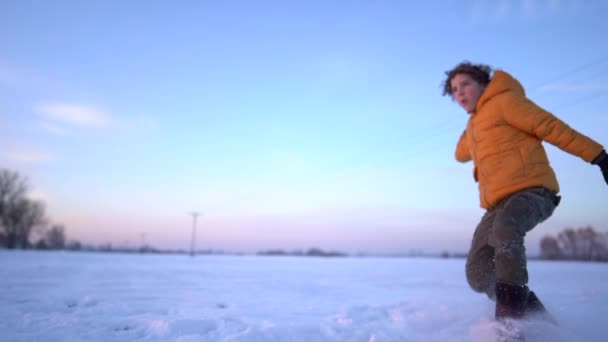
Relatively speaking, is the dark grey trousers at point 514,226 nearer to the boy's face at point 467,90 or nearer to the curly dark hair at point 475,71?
the boy's face at point 467,90

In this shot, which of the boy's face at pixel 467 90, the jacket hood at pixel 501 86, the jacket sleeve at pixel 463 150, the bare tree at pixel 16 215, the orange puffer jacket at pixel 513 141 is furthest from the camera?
the bare tree at pixel 16 215

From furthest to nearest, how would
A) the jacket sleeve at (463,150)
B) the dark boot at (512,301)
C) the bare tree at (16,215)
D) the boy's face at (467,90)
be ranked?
the bare tree at (16,215) < the jacket sleeve at (463,150) < the boy's face at (467,90) < the dark boot at (512,301)

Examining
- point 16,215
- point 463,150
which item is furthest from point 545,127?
point 16,215

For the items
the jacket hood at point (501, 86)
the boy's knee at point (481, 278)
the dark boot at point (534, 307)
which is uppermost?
the jacket hood at point (501, 86)

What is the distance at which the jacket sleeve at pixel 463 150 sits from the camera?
2757mm

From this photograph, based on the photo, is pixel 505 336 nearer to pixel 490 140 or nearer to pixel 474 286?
pixel 474 286

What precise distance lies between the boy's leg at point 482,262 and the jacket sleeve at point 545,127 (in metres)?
0.58

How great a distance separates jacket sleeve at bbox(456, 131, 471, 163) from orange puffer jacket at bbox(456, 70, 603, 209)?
1.33 ft

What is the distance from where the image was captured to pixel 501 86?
7.18 ft

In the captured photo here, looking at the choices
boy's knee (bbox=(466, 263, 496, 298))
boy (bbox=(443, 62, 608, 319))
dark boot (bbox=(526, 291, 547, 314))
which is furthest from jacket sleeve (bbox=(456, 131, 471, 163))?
dark boot (bbox=(526, 291, 547, 314))

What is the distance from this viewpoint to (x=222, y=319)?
227 centimetres

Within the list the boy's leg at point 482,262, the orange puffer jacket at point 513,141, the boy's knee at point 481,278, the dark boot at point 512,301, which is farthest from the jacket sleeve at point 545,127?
the boy's knee at point 481,278

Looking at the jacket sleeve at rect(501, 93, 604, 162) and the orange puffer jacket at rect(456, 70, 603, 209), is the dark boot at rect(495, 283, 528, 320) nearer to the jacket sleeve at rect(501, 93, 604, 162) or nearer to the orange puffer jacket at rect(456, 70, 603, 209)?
the orange puffer jacket at rect(456, 70, 603, 209)

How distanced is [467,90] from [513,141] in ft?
1.73
